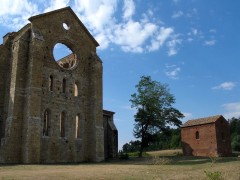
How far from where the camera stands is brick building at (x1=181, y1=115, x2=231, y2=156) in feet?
117

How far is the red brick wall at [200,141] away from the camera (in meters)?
36.0

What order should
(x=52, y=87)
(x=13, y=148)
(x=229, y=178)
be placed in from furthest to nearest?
(x=52, y=87) → (x=13, y=148) → (x=229, y=178)

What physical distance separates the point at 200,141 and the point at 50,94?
21435mm

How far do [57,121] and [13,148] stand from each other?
425 cm

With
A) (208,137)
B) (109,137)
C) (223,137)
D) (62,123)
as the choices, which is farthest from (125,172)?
(223,137)

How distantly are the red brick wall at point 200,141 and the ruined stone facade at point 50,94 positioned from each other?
15.9m

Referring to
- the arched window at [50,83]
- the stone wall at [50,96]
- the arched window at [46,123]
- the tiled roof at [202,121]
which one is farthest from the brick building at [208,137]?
the arched window at [50,83]

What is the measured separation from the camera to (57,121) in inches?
959

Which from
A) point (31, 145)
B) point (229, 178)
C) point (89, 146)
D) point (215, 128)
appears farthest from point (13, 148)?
point (215, 128)

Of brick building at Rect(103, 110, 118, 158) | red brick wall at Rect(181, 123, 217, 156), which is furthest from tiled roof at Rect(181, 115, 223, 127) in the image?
brick building at Rect(103, 110, 118, 158)

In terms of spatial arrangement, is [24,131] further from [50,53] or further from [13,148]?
[50,53]

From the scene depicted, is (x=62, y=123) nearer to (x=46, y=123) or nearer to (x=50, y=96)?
(x=46, y=123)

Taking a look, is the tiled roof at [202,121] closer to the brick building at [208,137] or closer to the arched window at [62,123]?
the brick building at [208,137]

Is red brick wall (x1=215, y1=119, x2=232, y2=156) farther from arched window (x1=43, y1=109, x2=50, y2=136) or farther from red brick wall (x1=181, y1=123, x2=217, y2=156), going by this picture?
arched window (x1=43, y1=109, x2=50, y2=136)
